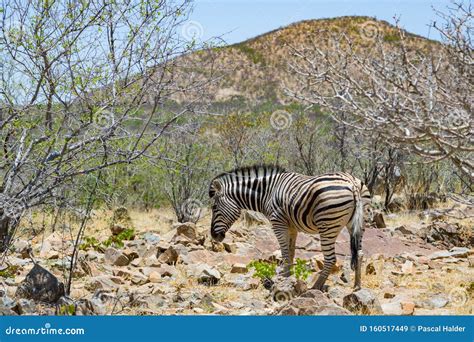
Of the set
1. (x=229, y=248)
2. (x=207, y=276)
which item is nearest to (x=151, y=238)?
(x=229, y=248)

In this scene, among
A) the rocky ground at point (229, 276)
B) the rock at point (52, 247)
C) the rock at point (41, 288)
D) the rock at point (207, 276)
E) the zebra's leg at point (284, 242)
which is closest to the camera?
the rocky ground at point (229, 276)

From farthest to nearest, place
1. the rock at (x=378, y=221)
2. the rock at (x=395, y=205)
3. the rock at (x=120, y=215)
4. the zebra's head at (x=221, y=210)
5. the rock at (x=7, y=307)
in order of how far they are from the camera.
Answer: the rock at (x=395, y=205), the rock at (x=120, y=215), the rock at (x=378, y=221), the zebra's head at (x=221, y=210), the rock at (x=7, y=307)

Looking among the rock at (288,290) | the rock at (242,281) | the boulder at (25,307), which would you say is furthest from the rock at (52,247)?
the rock at (288,290)

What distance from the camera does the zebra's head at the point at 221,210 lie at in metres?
10.9

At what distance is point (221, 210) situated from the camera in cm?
1094

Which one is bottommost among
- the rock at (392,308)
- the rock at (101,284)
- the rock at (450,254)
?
the rock at (101,284)

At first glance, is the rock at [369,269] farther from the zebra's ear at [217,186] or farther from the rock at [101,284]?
the rock at [101,284]

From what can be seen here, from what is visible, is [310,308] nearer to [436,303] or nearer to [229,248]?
[436,303]

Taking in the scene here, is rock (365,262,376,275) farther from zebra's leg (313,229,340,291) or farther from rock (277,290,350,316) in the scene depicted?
rock (277,290,350,316)

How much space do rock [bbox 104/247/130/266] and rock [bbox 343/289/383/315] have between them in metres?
4.51

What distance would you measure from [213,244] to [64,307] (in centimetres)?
534

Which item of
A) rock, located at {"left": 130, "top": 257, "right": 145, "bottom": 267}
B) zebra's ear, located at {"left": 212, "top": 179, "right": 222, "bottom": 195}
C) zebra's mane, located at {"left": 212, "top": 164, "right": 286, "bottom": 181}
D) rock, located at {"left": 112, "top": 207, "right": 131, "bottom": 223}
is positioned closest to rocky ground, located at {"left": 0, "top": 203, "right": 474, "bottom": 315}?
rock, located at {"left": 130, "top": 257, "right": 145, "bottom": 267}

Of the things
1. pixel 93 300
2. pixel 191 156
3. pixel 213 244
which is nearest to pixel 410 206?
pixel 191 156

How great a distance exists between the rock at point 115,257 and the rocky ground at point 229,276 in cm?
2
